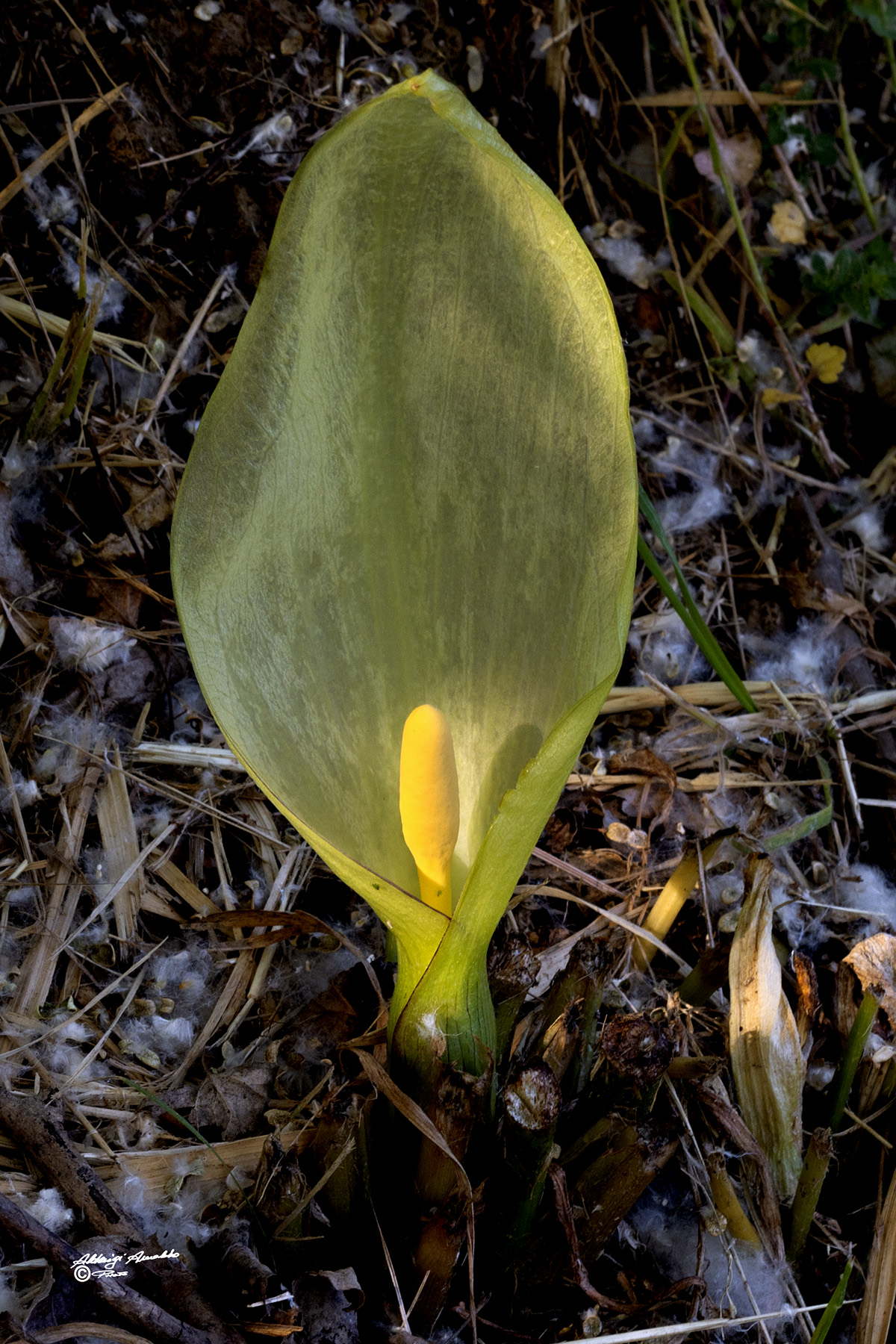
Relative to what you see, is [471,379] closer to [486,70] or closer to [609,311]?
[609,311]

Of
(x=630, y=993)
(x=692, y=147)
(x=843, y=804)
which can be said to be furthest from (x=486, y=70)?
(x=630, y=993)

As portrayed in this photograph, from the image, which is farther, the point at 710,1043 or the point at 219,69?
the point at 219,69

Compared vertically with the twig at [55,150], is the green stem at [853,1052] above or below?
below

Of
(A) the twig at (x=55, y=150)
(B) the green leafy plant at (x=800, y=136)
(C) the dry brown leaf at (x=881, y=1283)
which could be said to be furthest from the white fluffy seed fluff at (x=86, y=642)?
(B) the green leafy plant at (x=800, y=136)

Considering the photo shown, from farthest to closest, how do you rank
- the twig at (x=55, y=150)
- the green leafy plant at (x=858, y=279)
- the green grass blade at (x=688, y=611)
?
the green leafy plant at (x=858, y=279) < the twig at (x=55, y=150) < the green grass blade at (x=688, y=611)

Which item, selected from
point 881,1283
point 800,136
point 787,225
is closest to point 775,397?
point 787,225

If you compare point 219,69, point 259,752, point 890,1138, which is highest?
point 219,69

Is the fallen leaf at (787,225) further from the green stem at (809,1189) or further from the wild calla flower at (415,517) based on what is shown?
the green stem at (809,1189)

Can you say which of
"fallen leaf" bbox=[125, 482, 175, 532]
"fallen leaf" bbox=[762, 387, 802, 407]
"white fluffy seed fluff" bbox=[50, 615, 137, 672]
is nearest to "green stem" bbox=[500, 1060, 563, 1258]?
"white fluffy seed fluff" bbox=[50, 615, 137, 672]
